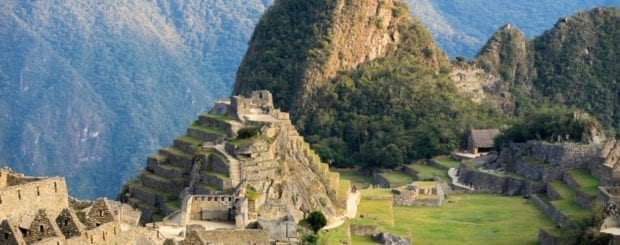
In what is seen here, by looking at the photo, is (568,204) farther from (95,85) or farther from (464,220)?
(95,85)

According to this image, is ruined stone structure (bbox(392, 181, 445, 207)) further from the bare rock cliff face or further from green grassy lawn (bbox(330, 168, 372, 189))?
the bare rock cliff face

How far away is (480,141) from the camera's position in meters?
109

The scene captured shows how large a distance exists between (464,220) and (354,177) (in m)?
26.2

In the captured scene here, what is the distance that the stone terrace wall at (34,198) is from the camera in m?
41.1

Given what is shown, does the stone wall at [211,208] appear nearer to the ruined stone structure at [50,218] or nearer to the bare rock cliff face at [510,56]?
the ruined stone structure at [50,218]

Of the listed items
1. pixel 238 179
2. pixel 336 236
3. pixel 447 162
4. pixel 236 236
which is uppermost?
pixel 447 162

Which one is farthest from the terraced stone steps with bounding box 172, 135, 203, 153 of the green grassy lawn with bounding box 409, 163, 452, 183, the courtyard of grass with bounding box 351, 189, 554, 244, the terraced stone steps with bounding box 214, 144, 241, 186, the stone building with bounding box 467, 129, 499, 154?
the stone building with bounding box 467, 129, 499, 154

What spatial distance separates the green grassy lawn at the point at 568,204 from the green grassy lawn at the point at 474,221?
0.99 m

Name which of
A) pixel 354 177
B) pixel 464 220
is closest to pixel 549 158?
pixel 464 220

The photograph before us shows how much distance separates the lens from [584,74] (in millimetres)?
143375

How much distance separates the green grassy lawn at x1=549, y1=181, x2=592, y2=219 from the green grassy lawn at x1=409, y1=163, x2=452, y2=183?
1193 centimetres

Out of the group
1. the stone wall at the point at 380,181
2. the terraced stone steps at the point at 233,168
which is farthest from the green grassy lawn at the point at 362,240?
the stone wall at the point at 380,181

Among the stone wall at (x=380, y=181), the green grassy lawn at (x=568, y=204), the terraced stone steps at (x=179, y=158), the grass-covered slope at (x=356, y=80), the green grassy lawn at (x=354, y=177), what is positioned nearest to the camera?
the terraced stone steps at (x=179, y=158)

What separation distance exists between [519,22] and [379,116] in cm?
5257
